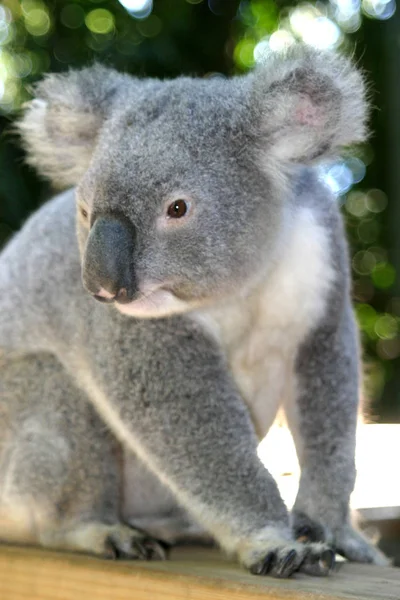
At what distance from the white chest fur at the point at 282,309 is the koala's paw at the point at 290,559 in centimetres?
54

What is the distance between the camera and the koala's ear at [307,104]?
2.01m

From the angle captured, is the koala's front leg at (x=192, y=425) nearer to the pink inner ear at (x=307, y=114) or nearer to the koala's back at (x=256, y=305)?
the koala's back at (x=256, y=305)

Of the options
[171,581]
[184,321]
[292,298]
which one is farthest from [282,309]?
[171,581]

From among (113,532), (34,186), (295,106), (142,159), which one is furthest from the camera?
(34,186)

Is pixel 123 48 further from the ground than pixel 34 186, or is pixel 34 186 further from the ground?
pixel 123 48

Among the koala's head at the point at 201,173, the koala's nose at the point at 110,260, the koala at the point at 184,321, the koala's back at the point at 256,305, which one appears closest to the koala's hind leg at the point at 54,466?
the koala at the point at 184,321

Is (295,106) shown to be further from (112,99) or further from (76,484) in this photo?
(76,484)

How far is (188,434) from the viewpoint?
212 cm

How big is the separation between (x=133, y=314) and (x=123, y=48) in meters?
3.48

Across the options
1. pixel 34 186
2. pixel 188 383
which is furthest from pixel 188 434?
pixel 34 186

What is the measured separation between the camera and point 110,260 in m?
1.84

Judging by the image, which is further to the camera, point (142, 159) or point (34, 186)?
point (34, 186)

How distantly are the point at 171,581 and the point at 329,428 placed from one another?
0.70 meters

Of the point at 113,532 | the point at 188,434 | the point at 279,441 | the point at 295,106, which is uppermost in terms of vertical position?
the point at 295,106
